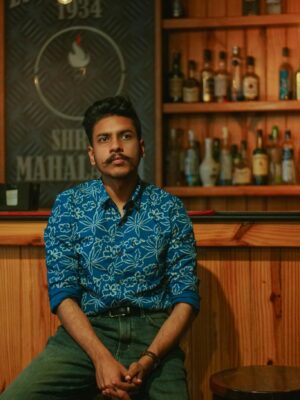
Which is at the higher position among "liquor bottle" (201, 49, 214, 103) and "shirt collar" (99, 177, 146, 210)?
"liquor bottle" (201, 49, 214, 103)

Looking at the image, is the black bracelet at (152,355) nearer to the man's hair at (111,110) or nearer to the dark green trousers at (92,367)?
the dark green trousers at (92,367)

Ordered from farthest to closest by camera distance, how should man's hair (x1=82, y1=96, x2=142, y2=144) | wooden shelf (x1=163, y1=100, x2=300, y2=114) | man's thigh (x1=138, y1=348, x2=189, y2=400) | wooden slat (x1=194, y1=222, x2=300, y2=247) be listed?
1. wooden shelf (x1=163, y1=100, x2=300, y2=114)
2. wooden slat (x1=194, y1=222, x2=300, y2=247)
3. man's hair (x1=82, y1=96, x2=142, y2=144)
4. man's thigh (x1=138, y1=348, x2=189, y2=400)

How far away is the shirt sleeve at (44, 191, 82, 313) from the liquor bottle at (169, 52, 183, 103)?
7.71 ft

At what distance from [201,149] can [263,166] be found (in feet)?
1.30

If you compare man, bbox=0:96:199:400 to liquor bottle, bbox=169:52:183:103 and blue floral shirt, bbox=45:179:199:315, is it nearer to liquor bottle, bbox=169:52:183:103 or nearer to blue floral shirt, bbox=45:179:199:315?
blue floral shirt, bbox=45:179:199:315

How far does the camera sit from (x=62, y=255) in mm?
2215

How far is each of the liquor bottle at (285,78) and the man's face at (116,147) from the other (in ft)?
7.73

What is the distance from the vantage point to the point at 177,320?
2129 millimetres

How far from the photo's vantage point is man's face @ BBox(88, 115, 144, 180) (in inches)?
88.5

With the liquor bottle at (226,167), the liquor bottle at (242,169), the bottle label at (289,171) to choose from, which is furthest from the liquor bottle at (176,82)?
the bottle label at (289,171)

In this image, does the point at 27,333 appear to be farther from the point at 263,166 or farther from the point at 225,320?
the point at 263,166

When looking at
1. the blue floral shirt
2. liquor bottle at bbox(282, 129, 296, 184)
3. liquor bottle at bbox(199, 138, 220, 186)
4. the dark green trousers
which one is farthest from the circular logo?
the dark green trousers

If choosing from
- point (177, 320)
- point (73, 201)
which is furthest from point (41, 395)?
point (73, 201)

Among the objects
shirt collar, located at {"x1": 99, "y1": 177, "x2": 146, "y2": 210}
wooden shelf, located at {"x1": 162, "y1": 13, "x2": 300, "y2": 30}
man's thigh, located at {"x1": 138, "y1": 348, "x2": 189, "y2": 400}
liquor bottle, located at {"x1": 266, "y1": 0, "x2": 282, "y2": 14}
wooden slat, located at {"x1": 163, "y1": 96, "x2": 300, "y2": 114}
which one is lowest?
man's thigh, located at {"x1": 138, "y1": 348, "x2": 189, "y2": 400}
